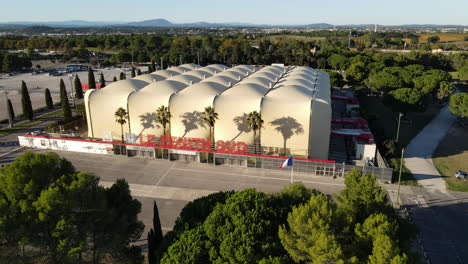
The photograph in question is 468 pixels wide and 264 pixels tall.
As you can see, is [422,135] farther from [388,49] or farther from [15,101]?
[388,49]

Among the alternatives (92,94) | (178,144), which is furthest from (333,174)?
(92,94)

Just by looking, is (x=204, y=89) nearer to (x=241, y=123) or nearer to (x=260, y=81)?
(x=241, y=123)

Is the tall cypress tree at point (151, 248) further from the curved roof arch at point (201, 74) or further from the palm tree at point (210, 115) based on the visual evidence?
the curved roof arch at point (201, 74)

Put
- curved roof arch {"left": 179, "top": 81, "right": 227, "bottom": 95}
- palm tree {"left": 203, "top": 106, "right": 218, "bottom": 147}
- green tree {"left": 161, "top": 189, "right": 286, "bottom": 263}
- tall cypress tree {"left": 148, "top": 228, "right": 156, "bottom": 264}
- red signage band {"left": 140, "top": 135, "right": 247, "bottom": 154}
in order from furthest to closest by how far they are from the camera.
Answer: curved roof arch {"left": 179, "top": 81, "right": 227, "bottom": 95} < palm tree {"left": 203, "top": 106, "right": 218, "bottom": 147} < red signage band {"left": 140, "top": 135, "right": 247, "bottom": 154} < tall cypress tree {"left": 148, "top": 228, "right": 156, "bottom": 264} < green tree {"left": 161, "top": 189, "right": 286, "bottom": 263}

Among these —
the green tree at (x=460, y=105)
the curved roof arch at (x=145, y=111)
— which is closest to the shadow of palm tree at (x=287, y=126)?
the curved roof arch at (x=145, y=111)

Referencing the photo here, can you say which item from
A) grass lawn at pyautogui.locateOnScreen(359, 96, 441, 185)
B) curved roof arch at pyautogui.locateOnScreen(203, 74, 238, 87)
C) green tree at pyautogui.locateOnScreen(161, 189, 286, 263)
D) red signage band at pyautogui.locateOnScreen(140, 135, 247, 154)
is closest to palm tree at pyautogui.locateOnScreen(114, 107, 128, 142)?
red signage band at pyautogui.locateOnScreen(140, 135, 247, 154)

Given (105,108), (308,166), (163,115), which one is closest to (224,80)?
(163,115)

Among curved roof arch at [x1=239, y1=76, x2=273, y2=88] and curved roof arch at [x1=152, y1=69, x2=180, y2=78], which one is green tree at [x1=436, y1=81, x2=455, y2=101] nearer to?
curved roof arch at [x1=239, y1=76, x2=273, y2=88]
